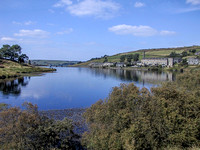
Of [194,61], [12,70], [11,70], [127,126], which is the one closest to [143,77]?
[11,70]

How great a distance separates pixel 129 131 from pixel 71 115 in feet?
58.8

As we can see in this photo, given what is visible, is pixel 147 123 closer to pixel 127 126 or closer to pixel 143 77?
pixel 127 126

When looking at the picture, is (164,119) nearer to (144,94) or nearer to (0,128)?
(144,94)

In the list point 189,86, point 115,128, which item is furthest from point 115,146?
point 189,86

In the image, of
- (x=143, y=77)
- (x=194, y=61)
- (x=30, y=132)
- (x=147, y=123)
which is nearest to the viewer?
(x=30, y=132)

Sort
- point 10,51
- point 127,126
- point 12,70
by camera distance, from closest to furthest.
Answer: point 127,126 < point 12,70 < point 10,51

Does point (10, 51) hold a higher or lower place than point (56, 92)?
higher

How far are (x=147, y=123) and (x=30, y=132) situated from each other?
10.7 metres

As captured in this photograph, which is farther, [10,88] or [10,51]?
[10,51]

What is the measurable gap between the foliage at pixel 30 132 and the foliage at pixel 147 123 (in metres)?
2.48

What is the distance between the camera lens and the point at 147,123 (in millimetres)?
16547

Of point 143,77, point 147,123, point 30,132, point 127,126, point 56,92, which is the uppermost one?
point 147,123

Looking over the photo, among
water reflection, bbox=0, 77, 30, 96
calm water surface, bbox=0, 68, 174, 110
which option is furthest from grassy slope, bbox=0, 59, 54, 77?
water reflection, bbox=0, 77, 30, 96

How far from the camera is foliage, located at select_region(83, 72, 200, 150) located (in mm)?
15906
